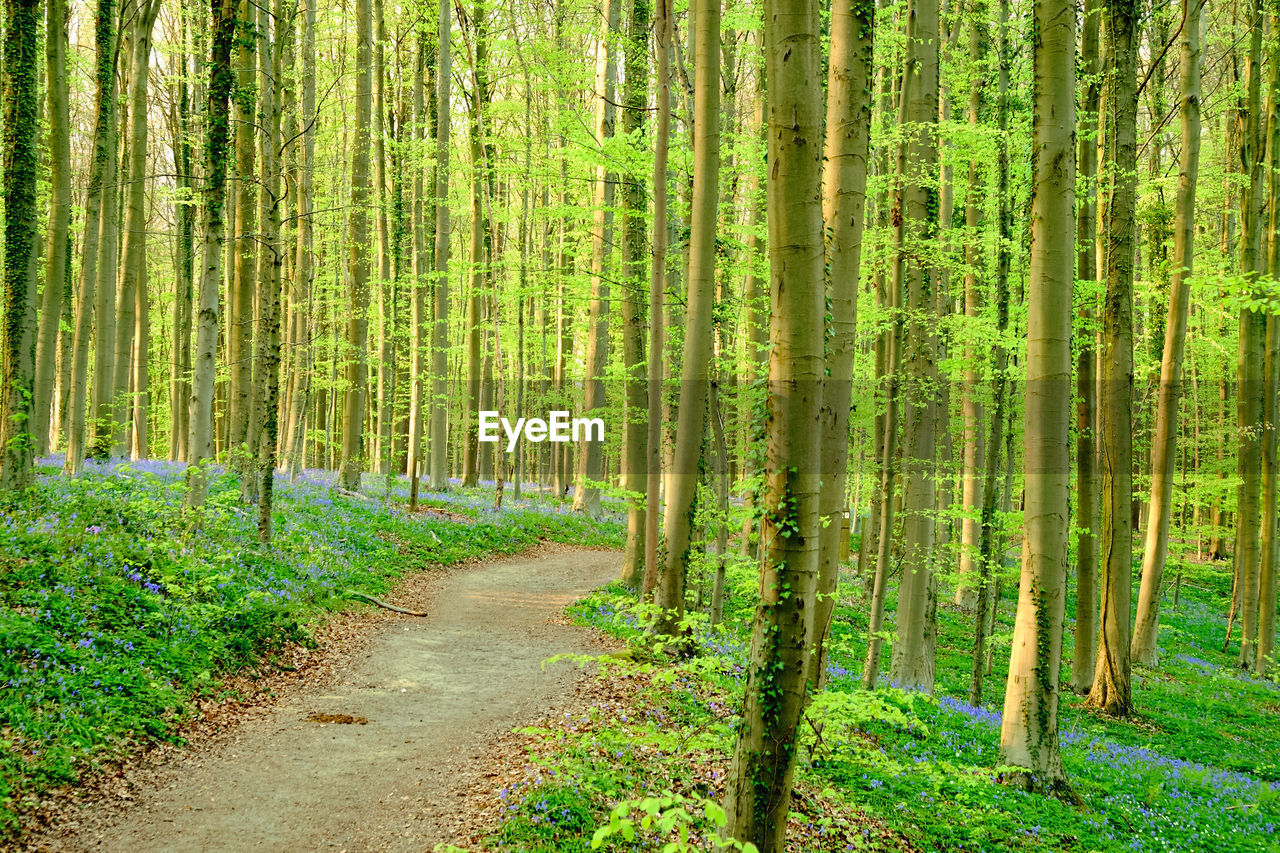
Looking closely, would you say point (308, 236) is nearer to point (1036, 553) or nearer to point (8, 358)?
point (8, 358)

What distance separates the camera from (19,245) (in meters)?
8.54

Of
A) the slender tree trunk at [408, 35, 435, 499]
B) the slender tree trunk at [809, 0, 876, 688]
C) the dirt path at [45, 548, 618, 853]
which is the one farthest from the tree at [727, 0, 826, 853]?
the slender tree trunk at [408, 35, 435, 499]

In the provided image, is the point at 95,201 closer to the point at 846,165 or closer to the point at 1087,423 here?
the point at 846,165

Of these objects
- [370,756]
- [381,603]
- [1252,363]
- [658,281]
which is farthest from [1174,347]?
[370,756]

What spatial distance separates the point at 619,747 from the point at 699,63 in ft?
23.7

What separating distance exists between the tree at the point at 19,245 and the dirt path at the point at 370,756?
4687mm

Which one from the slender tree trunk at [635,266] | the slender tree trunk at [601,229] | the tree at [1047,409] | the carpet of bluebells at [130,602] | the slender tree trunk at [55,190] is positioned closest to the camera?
the carpet of bluebells at [130,602]

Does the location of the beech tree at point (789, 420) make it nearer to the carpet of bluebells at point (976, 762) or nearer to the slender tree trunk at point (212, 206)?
the carpet of bluebells at point (976, 762)

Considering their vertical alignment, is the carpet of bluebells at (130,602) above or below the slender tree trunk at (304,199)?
below

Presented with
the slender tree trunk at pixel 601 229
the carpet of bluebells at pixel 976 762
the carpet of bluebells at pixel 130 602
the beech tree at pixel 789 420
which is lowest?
the carpet of bluebells at pixel 976 762

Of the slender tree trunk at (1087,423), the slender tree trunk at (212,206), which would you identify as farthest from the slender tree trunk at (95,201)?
the slender tree trunk at (1087,423)

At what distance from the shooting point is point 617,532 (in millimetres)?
22609

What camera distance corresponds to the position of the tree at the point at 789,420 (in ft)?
11.6

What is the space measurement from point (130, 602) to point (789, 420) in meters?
7.18
